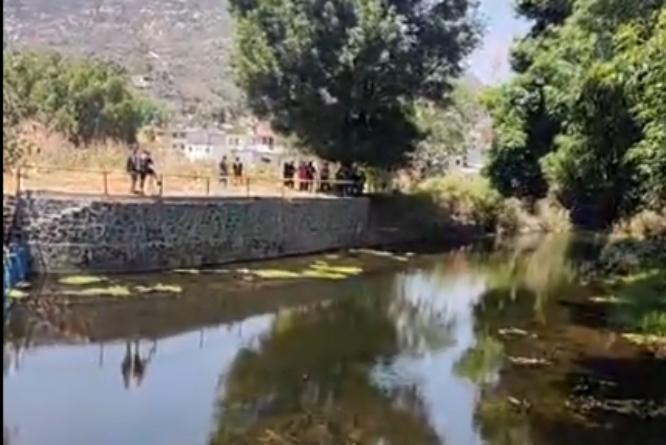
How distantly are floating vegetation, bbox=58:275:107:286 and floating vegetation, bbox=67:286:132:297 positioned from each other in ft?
1.76

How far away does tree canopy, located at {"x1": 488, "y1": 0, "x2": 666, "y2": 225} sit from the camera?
13695mm

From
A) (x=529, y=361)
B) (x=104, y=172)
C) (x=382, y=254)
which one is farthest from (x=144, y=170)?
(x=529, y=361)

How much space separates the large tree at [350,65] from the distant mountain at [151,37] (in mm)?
41647

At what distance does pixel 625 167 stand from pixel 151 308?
10.9 meters

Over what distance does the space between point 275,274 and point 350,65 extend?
9.21 m

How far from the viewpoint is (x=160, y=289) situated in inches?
851

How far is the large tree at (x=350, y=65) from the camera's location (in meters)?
31.7

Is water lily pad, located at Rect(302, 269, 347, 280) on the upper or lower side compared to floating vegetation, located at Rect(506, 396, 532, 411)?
upper

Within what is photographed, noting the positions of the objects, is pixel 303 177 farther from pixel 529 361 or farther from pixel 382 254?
pixel 529 361

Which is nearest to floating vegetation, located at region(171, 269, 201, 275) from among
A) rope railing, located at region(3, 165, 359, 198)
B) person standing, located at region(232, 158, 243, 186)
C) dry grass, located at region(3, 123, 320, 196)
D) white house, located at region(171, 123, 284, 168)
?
rope railing, located at region(3, 165, 359, 198)

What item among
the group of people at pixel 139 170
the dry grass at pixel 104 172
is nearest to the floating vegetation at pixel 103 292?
the dry grass at pixel 104 172

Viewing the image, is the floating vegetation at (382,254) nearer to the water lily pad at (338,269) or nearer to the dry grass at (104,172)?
the dry grass at (104,172)

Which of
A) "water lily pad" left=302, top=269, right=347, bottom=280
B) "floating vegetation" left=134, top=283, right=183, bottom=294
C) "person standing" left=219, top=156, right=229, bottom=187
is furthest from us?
"person standing" left=219, top=156, right=229, bottom=187

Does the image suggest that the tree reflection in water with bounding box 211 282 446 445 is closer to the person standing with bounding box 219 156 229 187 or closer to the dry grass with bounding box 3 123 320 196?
the dry grass with bounding box 3 123 320 196
